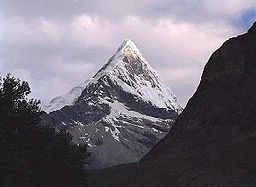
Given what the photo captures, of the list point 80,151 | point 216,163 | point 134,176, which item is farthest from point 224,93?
point 80,151

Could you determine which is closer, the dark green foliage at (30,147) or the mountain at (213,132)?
the dark green foliage at (30,147)

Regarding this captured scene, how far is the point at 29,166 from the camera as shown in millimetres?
30906

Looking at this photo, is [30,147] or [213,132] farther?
[213,132]

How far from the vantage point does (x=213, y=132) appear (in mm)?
144000

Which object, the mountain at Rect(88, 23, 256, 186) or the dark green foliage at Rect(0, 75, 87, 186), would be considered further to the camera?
the mountain at Rect(88, 23, 256, 186)

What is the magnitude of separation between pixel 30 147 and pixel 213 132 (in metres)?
115

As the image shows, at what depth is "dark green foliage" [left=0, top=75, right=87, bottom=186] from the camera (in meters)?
30.5

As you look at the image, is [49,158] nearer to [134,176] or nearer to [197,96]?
[134,176]

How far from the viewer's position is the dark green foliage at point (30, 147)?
30.5 m

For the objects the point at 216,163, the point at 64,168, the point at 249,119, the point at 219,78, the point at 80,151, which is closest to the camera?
the point at 64,168

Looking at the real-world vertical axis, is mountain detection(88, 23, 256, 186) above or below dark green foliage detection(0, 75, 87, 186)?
above

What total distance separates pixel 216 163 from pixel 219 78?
3289 inches

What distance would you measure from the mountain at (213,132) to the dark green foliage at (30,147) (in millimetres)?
45855

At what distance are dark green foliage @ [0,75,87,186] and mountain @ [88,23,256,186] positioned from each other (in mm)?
45855
